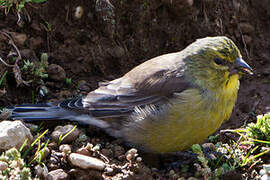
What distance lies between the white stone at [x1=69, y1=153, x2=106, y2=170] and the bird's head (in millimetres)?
1444

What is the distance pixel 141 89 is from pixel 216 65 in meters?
0.89

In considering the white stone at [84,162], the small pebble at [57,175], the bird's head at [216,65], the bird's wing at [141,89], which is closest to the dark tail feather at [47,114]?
the bird's wing at [141,89]

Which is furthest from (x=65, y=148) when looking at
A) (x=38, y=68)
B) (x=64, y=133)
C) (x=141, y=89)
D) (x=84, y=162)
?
(x=38, y=68)

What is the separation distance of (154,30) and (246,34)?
5.11 ft

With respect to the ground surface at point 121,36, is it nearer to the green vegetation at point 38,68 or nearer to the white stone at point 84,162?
the green vegetation at point 38,68

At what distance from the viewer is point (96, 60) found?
521 centimetres

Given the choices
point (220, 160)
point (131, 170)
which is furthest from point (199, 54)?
point (131, 170)

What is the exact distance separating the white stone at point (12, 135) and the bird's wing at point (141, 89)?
1052 mm

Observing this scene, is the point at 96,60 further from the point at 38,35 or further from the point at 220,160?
the point at 220,160

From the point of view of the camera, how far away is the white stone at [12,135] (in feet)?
10.5

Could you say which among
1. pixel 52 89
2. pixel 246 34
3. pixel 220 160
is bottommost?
pixel 220 160

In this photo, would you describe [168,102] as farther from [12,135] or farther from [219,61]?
[12,135]

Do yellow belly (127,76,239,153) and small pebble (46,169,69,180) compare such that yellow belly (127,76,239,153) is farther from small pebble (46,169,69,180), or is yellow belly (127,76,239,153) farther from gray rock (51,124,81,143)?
small pebble (46,169,69,180)

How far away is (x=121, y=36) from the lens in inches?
212
